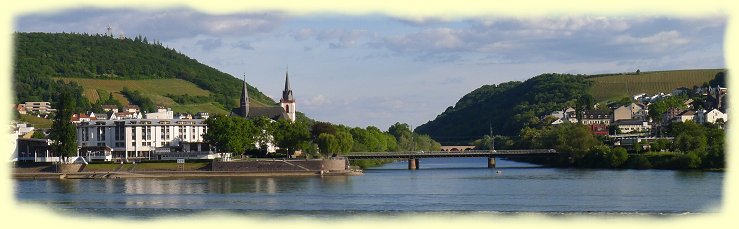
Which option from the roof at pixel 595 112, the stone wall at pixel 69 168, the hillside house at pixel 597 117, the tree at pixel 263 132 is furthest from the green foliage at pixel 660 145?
the roof at pixel 595 112

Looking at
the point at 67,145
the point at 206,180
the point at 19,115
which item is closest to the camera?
the point at 206,180

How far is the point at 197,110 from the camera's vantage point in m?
178

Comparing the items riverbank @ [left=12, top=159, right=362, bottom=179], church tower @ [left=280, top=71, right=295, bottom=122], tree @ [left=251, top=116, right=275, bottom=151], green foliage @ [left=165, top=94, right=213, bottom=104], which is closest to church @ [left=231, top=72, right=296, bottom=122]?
church tower @ [left=280, top=71, right=295, bottom=122]

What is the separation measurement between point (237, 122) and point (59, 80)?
93894 mm

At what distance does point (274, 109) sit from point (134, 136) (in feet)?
92.4

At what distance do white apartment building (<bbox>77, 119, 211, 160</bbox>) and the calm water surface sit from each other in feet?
63.0

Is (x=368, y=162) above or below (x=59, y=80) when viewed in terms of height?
below

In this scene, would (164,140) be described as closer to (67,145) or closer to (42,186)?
(67,145)

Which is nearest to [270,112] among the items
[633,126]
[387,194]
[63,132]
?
[63,132]

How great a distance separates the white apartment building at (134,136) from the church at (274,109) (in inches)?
870

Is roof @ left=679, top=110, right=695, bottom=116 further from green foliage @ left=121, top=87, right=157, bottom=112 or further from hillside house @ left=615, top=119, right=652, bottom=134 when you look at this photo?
green foliage @ left=121, top=87, right=157, bottom=112

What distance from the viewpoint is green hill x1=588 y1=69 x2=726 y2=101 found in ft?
601

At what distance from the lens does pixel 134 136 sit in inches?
4016

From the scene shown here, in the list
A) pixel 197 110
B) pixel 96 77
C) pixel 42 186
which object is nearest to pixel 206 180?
pixel 42 186
